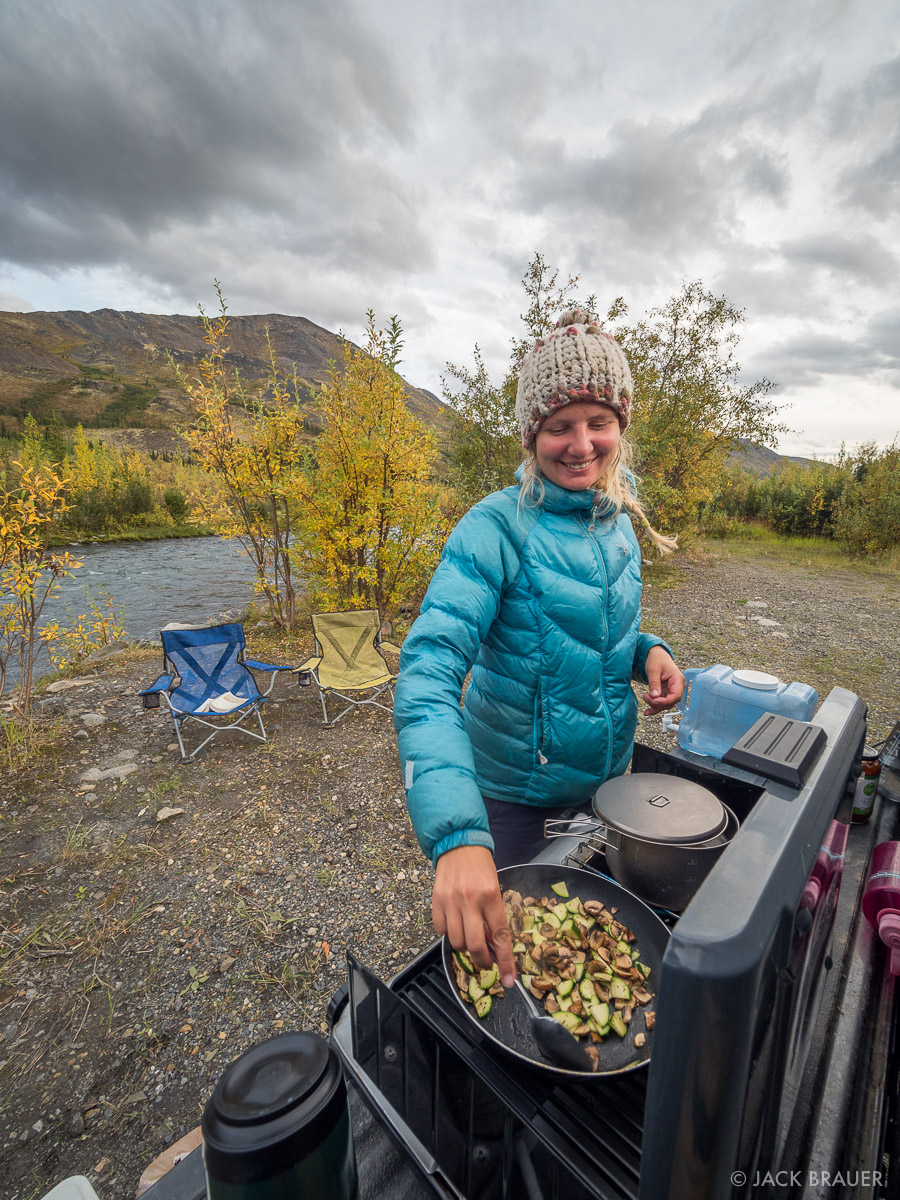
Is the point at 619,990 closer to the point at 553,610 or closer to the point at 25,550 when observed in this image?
the point at 553,610

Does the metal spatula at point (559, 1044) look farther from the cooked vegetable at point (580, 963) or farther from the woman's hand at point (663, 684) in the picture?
the woman's hand at point (663, 684)

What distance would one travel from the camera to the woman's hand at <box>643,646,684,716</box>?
156 cm

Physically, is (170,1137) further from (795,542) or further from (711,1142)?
(795,542)

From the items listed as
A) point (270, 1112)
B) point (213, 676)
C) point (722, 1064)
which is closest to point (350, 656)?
point (213, 676)

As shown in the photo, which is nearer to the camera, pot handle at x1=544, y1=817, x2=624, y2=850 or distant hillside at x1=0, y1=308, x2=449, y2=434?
pot handle at x1=544, y1=817, x2=624, y2=850

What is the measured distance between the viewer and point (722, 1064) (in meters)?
0.42

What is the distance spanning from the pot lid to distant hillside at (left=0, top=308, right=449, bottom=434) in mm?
5998

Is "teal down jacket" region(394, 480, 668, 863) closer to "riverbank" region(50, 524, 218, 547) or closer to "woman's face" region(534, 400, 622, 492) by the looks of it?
"woman's face" region(534, 400, 622, 492)

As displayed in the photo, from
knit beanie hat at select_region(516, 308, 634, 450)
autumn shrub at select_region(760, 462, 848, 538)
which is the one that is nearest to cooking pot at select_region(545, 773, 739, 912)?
knit beanie hat at select_region(516, 308, 634, 450)

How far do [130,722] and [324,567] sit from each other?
2.90 metres

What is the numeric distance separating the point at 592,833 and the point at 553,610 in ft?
1.90

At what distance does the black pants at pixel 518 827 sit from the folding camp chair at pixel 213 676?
334 centimetres

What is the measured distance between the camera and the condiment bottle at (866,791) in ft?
A: 4.38

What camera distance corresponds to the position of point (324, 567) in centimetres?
674
